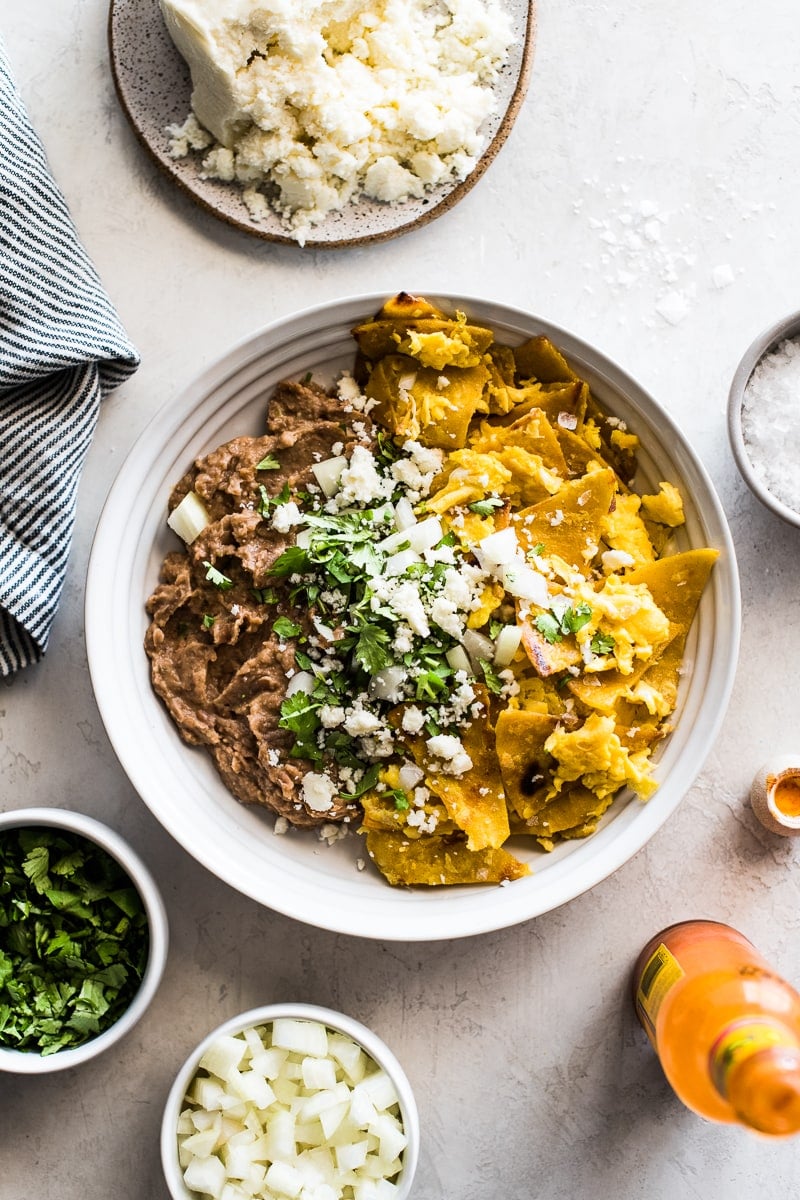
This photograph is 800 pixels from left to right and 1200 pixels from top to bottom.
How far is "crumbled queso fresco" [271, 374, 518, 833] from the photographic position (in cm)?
213

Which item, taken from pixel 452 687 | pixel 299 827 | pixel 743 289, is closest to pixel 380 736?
pixel 452 687

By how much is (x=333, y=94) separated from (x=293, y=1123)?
2.36m

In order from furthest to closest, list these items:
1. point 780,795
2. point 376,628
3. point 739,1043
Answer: point 780,795 → point 376,628 → point 739,1043

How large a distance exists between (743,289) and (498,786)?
142cm

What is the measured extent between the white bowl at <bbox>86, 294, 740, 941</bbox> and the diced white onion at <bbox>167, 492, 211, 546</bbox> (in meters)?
0.06

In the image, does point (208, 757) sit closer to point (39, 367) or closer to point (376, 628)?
point (376, 628)

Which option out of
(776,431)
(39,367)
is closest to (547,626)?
(776,431)

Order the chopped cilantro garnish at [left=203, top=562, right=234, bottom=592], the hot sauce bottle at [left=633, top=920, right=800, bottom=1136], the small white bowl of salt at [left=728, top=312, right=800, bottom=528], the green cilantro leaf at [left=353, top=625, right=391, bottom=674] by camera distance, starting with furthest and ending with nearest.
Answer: the small white bowl of salt at [left=728, top=312, right=800, bottom=528]
the chopped cilantro garnish at [left=203, top=562, right=234, bottom=592]
the green cilantro leaf at [left=353, top=625, right=391, bottom=674]
the hot sauce bottle at [left=633, top=920, right=800, bottom=1136]

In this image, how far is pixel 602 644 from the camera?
2.15m

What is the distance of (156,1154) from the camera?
8.27 feet

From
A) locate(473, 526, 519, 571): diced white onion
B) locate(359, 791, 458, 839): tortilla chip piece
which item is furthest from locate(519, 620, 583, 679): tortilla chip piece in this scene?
locate(359, 791, 458, 839): tortilla chip piece

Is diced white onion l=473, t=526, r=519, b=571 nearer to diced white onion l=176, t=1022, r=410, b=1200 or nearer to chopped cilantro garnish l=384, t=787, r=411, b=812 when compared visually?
chopped cilantro garnish l=384, t=787, r=411, b=812

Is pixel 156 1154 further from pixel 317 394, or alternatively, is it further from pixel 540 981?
pixel 317 394

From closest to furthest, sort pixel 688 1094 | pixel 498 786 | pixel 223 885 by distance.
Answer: pixel 688 1094, pixel 498 786, pixel 223 885
